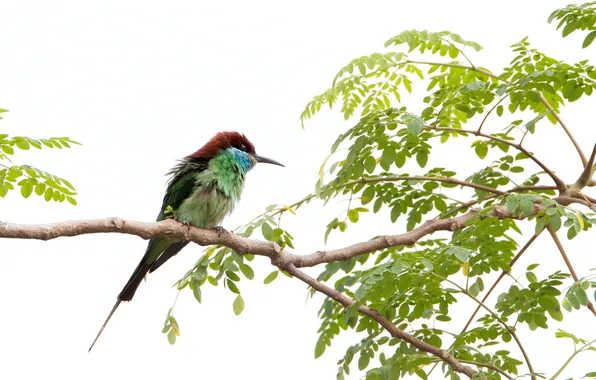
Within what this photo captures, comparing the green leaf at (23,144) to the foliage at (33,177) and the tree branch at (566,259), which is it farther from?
the tree branch at (566,259)

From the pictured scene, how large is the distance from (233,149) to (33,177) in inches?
37.9

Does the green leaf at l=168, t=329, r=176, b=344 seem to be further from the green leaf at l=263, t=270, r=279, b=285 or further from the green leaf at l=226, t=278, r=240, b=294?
the green leaf at l=263, t=270, r=279, b=285

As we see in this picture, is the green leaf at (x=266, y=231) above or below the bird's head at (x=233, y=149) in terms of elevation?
below

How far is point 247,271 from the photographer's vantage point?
302cm

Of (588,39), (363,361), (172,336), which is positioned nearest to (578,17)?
(588,39)

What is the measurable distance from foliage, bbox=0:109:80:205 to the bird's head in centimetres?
71

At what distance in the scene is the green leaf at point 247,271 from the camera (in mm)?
3009

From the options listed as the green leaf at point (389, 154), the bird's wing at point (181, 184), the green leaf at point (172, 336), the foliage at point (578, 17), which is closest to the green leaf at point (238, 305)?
the green leaf at point (172, 336)

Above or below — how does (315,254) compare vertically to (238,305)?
above

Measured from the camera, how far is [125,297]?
3.21 m

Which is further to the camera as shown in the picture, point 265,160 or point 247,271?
point 265,160

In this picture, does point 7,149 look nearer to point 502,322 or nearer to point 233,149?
point 233,149

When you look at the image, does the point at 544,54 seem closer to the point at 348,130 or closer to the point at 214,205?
the point at 348,130

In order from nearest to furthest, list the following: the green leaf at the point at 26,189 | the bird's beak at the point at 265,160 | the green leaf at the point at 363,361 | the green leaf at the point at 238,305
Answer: the green leaf at the point at 26,189 → the green leaf at the point at 363,361 → the green leaf at the point at 238,305 → the bird's beak at the point at 265,160
